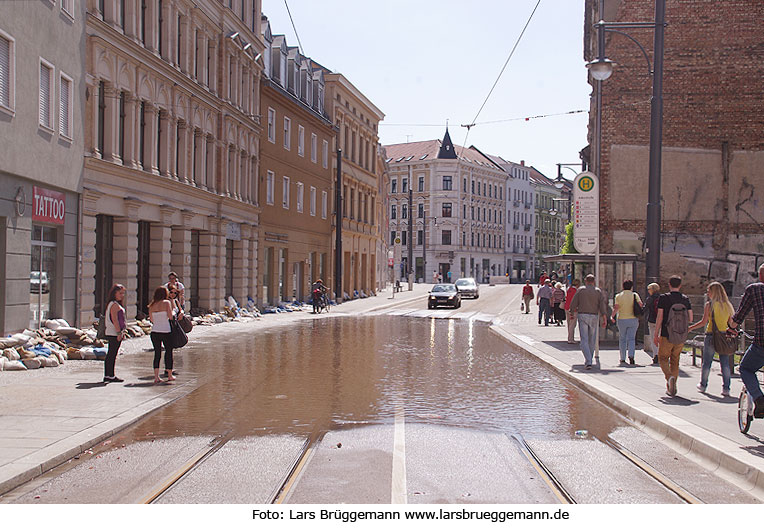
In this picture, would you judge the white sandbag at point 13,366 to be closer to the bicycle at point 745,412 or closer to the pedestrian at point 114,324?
the pedestrian at point 114,324

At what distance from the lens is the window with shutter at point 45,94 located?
17.5m

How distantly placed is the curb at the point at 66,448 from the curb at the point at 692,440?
587 centimetres

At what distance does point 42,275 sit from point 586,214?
40.9ft

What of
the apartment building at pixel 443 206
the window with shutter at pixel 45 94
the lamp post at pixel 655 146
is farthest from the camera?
the apartment building at pixel 443 206

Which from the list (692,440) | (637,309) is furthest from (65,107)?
(692,440)

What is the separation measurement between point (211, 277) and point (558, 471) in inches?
980

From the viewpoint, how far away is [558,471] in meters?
6.80

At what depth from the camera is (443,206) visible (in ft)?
343

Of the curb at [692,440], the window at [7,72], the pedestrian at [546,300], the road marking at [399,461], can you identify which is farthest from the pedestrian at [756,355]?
the pedestrian at [546,300]

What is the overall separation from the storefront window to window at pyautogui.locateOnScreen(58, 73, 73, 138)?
95.2 inches

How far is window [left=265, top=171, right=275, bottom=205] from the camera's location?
37.2 metres

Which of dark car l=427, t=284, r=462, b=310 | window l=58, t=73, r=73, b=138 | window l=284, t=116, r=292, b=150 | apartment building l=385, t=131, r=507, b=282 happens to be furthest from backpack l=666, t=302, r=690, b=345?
apartment building l=385, t=131, r=507, b=282
